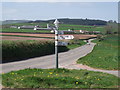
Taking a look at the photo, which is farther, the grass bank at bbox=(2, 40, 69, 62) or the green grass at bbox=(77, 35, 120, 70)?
the grass bank at bbox=(2, 40, 69, 62)

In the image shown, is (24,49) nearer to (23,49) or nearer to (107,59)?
(23,49)

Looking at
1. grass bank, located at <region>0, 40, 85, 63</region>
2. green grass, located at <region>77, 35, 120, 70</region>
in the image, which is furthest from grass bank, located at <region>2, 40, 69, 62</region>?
green grass, located at <region>77, 35, 120, 70</region>

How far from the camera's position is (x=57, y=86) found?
727 cm

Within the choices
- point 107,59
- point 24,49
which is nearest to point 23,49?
point 24,49

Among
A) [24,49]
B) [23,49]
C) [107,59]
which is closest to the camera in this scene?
[107,59]

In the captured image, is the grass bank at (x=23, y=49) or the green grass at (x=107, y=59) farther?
the grass bank at (x=23, y=49)

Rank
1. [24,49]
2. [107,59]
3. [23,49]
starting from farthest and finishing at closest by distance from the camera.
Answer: [24,49] → [23,49] → [107,59]

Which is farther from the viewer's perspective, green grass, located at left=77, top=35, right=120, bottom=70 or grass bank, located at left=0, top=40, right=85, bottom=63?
grass bank, located at left=0, top=40, right=85, bottom=63

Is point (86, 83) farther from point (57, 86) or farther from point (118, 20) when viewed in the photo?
point (118, 20)

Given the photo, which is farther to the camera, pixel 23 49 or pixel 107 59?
pixel 23 49

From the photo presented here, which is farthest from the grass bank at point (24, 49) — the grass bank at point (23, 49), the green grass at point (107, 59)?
the green grass at point (107, 59)

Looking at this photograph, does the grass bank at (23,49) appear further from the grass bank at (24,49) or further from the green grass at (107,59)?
the green grass at (107,59)

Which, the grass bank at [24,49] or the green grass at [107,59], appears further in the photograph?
the grass bank at [24,49]

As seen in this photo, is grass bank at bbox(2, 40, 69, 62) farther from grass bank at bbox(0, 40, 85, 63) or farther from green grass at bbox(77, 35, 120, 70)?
green grass at bbox(77, 35, 120, 70)
